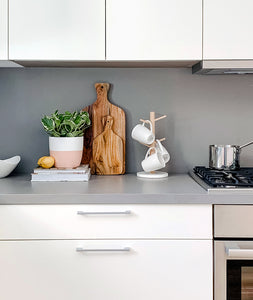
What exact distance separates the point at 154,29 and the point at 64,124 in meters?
0.64

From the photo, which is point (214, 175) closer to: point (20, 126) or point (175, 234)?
point (175, 234)

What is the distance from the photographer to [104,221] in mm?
1832

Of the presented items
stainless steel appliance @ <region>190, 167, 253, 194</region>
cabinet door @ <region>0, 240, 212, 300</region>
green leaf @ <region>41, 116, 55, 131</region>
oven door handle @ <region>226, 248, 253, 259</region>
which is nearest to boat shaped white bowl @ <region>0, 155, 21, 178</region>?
green leaf @ <region>41, 116, 55, 131</region>

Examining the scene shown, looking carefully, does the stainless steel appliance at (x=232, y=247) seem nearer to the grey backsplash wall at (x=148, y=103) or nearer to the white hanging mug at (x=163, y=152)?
the white hanging mug at (x=163, y=152)

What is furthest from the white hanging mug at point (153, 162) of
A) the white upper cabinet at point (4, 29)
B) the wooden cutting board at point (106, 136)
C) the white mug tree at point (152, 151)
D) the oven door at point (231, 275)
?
the white upper cabinet at point (4, 29)

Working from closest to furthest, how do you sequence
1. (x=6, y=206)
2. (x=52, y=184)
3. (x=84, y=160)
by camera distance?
(x=6, y=206), (x=52, y=184), (x=84, y=160)

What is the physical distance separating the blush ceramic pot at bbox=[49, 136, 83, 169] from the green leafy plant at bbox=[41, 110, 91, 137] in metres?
0.04

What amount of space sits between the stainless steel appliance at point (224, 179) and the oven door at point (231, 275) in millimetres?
218

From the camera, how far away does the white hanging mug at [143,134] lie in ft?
7.44

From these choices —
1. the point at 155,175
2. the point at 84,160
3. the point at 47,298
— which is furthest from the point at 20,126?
the point at 47,298

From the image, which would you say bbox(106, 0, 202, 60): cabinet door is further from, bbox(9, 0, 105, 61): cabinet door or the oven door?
the oven door

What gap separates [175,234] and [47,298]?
1.95 feet

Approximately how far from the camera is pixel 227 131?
8.06 feet

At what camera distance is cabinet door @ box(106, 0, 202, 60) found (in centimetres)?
207
